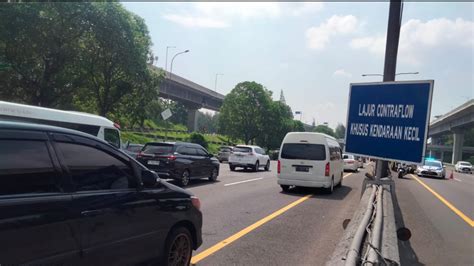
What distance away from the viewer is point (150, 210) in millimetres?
4648

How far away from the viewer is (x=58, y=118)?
13250mm

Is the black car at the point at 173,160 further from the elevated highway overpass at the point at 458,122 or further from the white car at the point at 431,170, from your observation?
the elevated highway overpass at the point at 458,122

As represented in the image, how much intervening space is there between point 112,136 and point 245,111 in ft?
184

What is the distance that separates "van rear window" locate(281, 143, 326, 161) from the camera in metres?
15.4

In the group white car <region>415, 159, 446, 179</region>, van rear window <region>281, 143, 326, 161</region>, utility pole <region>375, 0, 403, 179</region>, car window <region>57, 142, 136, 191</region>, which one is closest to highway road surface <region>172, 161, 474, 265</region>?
van rear window <region>281, 143, 326, 161</region>

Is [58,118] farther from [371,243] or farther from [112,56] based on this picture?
[112,56]

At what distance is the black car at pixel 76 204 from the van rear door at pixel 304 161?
10.7 metres

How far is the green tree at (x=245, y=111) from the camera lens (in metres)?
70.6

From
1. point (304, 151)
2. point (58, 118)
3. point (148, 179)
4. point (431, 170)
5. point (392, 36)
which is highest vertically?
point (392, 36)

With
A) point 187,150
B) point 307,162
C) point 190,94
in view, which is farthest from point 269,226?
point 190,94

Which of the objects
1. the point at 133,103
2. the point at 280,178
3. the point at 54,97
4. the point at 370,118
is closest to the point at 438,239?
the point at 370,118

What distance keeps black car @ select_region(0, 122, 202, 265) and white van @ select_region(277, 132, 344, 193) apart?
10750 mm

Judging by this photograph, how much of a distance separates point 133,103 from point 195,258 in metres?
29.9

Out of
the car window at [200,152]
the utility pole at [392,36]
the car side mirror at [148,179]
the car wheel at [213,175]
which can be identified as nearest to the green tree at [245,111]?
the car wheel at [213,175]
